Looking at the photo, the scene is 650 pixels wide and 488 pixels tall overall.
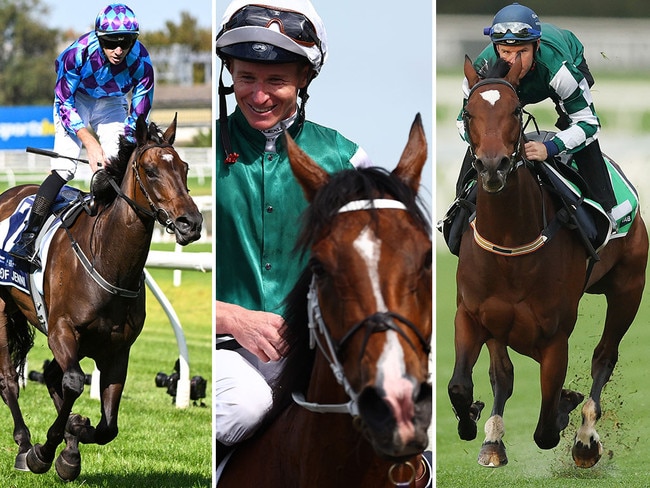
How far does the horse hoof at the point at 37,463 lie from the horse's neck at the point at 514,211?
221 centimetres

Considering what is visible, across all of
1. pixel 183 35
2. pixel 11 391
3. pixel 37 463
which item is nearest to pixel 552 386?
pixel 37 463

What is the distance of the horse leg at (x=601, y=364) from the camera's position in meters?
5.57

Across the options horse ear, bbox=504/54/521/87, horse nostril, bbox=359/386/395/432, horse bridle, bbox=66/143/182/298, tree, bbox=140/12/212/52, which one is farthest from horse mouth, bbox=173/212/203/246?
tree, bbox=140/12/212/52

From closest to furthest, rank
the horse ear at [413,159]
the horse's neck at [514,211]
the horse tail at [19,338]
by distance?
the horse ear at [413,159] < the horse's neck at [514,211] < the horse tail at [19,338]

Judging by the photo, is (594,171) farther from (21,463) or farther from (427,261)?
(427,261)

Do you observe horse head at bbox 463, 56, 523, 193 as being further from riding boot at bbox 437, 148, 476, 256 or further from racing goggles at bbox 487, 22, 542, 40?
riding boot at bbox 437, 148, 476, 256

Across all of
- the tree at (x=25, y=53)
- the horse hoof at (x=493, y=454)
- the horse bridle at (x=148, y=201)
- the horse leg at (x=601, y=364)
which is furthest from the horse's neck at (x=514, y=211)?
the tree at (x=25, y=53)

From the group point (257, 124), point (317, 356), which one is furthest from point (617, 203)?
point (317, 356)

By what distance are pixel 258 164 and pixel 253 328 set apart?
44 centimetres

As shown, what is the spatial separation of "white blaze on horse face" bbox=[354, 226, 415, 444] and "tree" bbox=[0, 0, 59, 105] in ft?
106

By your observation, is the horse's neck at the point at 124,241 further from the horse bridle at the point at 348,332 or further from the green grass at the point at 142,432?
the horse bridle at the point at 348,332

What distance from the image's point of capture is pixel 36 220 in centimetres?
560

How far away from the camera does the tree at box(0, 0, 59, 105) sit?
3366cm

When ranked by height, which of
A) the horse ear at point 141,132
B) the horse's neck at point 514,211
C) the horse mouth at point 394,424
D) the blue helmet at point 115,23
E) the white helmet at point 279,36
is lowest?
the horse mouth at point 394,424
